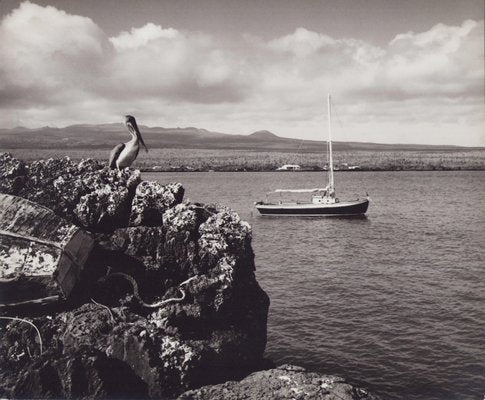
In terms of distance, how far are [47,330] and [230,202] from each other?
54.8 metres

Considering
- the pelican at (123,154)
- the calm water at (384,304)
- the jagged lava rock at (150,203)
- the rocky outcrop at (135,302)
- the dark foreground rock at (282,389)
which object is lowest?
the calm water at (384,304)

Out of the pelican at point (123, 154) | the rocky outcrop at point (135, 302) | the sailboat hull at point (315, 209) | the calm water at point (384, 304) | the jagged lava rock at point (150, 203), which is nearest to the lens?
the rocky outcrop at point (135, 302)

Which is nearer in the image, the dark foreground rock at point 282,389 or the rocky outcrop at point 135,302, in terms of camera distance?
the rocky outcrop at point 135,302

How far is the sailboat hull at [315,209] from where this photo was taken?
49625 millimetres

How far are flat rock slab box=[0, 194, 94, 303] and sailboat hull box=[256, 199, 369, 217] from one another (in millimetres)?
41737

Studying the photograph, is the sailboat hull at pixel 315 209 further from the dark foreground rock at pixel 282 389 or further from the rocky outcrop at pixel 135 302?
the dark foreground rock at pixel 282 389

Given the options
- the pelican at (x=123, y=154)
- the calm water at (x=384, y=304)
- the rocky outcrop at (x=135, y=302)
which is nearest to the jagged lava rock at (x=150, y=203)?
the rocky outcrop at (x=135, y=302)

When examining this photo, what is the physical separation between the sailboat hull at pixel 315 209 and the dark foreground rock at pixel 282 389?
4120 cm

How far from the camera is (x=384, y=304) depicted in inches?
782

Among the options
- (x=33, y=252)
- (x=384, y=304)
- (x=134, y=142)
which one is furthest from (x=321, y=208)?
(x=33, y=252)

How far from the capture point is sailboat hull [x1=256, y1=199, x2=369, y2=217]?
49.6 metres

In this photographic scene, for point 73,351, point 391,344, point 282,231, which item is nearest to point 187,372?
point 73,351

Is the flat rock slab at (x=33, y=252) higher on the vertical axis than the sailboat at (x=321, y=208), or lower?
higher

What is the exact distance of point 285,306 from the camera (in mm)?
19484
